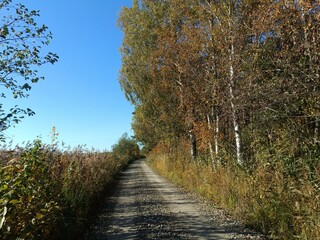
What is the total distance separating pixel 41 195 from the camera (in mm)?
5301

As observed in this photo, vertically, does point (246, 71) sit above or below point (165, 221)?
above

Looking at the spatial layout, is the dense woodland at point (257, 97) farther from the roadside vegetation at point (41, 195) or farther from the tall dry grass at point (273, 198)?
the roadside vegetation at point (41, 195)

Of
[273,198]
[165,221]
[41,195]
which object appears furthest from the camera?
[165,221]

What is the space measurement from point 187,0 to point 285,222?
1129 centimetres

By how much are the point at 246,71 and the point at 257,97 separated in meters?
1.68

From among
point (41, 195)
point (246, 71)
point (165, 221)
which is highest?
point (246, 71)

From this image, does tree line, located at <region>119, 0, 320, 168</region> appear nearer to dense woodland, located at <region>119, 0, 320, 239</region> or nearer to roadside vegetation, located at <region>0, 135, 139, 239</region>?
dense woodland, located at <region>119, 0, 320, 239</region>

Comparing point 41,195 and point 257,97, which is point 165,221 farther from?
point 257,97

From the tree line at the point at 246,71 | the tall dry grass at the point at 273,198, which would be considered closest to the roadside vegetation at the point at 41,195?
the tall dry grass at the point at 273,198

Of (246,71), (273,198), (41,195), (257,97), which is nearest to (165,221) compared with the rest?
(273,198)

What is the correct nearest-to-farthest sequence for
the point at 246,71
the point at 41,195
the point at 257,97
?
the point at 41,195 → the point at 257,97 → the point at 246,71

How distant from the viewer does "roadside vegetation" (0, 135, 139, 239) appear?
4289 millimetres

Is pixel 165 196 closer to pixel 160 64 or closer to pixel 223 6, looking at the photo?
pixel 223 6

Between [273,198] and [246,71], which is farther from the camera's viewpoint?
[246,71]
